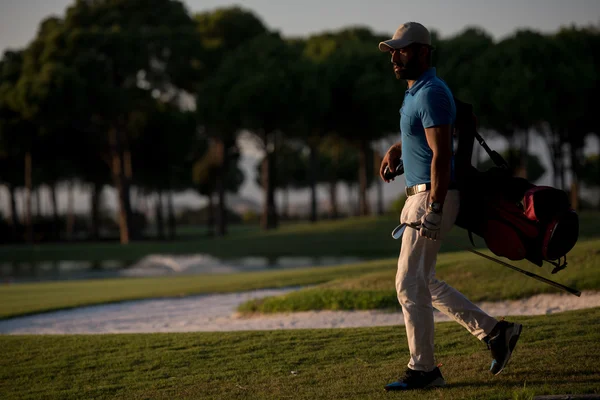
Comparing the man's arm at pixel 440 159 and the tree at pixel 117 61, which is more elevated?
the tree at pixel 117 61

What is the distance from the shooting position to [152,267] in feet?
114

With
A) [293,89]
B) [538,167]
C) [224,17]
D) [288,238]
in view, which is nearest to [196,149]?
[224,17]

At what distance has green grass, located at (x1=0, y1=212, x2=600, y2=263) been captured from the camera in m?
38.5

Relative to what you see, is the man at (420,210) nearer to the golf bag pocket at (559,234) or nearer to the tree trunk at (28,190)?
the golf bag pocket at (559,234)

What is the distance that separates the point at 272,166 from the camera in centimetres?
5250

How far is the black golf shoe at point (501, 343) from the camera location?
6.03m

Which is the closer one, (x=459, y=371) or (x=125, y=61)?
(x=459, y=371)

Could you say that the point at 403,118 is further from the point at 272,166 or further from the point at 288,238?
the point at 272,166

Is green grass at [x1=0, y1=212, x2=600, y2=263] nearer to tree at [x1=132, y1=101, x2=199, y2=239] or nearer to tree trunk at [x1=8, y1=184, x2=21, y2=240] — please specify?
tree trunk at [x1=8, y1=184, x2=21, y2=240]

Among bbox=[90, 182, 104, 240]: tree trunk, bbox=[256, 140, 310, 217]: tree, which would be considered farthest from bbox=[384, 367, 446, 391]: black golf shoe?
bbox=[256, 140, 310, 217]: tree

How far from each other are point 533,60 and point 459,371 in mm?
46291

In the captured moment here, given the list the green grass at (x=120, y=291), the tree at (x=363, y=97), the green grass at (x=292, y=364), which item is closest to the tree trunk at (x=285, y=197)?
the tree at (x=363, y=97)

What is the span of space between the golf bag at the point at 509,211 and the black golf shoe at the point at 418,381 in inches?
42.3

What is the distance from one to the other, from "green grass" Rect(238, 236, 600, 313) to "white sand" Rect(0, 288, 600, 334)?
0.23 meters
